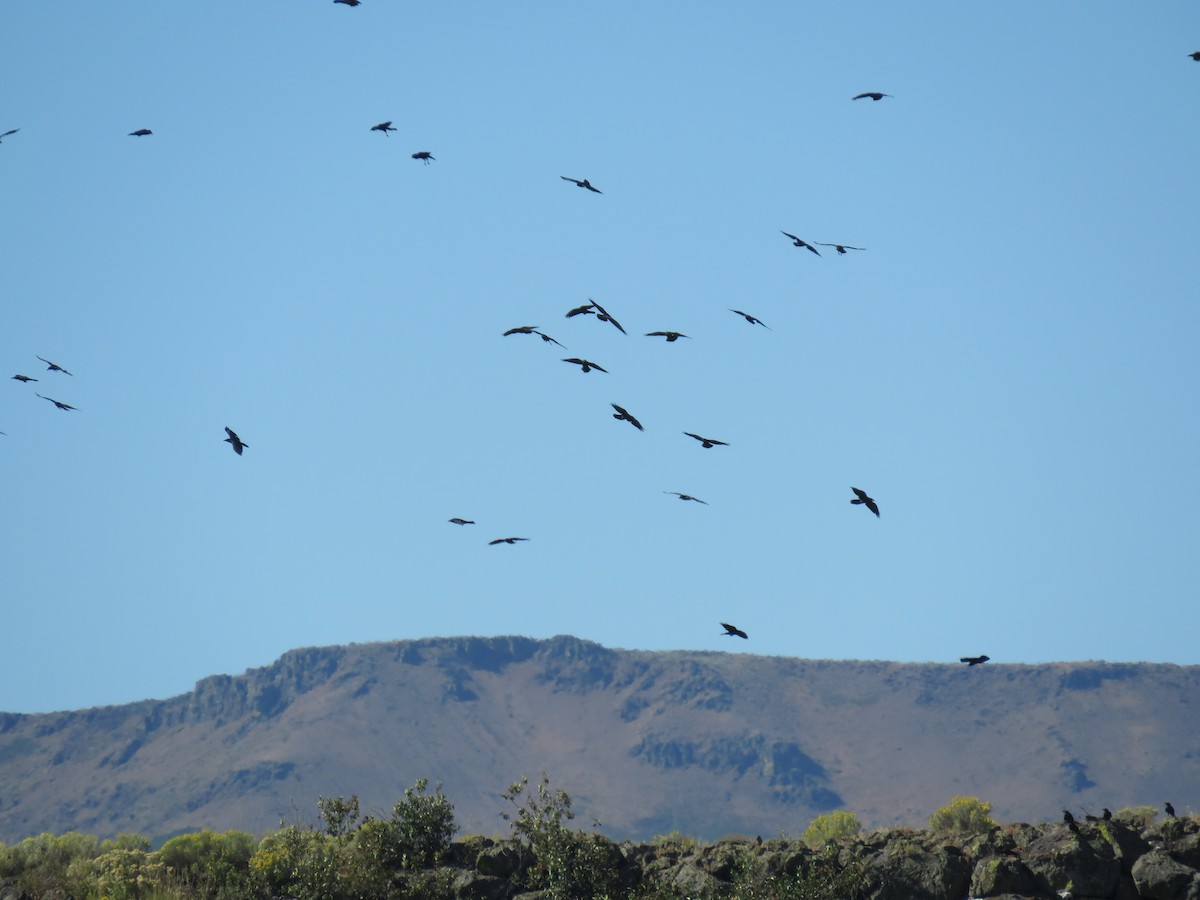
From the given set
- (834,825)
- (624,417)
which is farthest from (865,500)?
(834,825)

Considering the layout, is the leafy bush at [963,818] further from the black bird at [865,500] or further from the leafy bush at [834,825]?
the black bird at [865,500]

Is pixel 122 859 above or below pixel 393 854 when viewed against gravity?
below

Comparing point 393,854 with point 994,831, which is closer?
point 994,831

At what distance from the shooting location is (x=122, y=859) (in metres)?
38.4

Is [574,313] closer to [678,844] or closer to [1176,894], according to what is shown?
[678,844]

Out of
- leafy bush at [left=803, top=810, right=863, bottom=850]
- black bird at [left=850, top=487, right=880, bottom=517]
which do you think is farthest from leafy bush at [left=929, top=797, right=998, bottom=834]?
black bird at [left=850, top=487, right=880, bottom=517]

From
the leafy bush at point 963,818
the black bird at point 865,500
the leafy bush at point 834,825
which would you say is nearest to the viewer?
the black bird at point 865,500

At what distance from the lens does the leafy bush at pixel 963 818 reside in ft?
131

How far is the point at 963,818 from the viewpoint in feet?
134

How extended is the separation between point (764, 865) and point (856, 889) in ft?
6.67

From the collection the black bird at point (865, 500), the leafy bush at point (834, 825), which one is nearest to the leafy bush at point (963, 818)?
the leafy bush at point (834, 825)

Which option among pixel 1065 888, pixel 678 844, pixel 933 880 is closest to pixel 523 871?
pixel 678 844

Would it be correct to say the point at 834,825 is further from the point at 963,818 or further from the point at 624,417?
the point at 624,417

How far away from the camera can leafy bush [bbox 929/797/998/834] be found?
3997 centimetres
